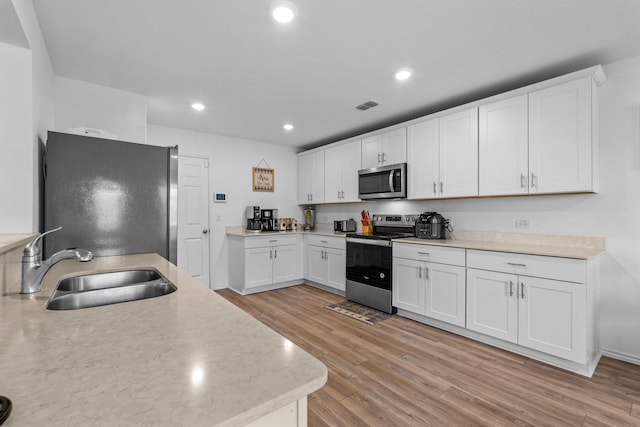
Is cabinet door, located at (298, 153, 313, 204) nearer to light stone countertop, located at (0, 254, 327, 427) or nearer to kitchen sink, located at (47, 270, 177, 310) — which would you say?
kitchen sink, located at (47, 270, 177, 310)

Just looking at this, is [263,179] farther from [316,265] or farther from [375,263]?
[375,263]

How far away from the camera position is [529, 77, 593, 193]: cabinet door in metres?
2.39

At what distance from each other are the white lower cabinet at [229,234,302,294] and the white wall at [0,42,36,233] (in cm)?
283

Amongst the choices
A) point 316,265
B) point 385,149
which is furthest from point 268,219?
point 385,149

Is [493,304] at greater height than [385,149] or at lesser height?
lesser

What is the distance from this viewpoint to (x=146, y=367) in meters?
0.67

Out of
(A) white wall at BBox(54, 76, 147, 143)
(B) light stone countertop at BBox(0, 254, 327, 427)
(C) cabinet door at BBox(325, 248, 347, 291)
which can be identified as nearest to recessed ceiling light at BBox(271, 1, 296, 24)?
(B) light stone countertop at BBox(0, 254, 327, 427)

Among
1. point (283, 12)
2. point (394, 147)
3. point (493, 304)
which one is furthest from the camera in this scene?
point (394, 147)

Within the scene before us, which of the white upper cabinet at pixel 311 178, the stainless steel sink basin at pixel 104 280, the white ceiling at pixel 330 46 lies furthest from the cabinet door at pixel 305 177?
the stainless steel sink basin at pixel 104 280

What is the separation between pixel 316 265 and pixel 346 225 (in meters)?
0.78

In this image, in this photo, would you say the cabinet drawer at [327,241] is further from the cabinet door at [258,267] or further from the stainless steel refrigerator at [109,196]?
the stainless steel refrigerator at [109,196]

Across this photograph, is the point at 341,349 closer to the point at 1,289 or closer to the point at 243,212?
the point at 1,289

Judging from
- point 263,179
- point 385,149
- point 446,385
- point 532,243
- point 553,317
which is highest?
point 385,149

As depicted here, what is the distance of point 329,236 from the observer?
4.45 meters
